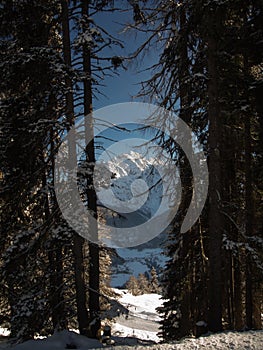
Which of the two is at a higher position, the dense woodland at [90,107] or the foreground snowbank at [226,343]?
the dense woodland at [90,107]

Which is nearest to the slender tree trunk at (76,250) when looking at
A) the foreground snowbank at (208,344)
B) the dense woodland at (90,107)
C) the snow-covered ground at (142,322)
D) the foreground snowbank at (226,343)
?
the dense woodland at (90,107)

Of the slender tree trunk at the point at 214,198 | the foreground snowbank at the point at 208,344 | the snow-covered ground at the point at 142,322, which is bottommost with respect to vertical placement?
the snow-covered ground at the point at 142,322

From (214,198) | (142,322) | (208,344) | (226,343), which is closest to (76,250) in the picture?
(214,198)

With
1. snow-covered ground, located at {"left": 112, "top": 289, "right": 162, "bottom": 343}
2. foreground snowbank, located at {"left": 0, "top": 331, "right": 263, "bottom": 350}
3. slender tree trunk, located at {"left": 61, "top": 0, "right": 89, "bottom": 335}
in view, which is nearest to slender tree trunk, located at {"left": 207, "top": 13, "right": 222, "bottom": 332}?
foreground snowbank, located at {"left": 0, "top": 331, "right": 263, "bottom": 350}

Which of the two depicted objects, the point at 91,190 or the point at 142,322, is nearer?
→ the point at 91,190

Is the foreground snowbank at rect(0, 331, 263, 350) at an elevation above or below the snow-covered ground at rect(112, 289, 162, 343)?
above

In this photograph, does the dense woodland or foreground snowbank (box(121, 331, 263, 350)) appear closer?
foreground snowbank (box(121, 331, 263, 350))

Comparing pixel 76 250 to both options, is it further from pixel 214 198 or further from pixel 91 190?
pixel 214 198

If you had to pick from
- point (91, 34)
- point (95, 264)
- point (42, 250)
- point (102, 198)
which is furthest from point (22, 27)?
point (95, 264)

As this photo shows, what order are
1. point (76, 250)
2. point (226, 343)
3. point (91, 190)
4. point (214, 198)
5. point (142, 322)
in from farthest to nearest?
point (142, 322)
point (91, 190)
point (76, 250)
point (214, 198)
point (226, 343)

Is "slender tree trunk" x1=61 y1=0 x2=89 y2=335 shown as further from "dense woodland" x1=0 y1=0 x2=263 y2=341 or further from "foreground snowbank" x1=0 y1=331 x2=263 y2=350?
"foreground snowbank" x1=0 y1=331 x2=263 y2=350

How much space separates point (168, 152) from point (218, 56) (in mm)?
2701

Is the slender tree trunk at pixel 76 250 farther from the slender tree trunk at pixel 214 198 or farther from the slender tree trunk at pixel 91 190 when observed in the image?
the slender tree trunk at pixel 214 198

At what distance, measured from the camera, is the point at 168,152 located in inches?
328
